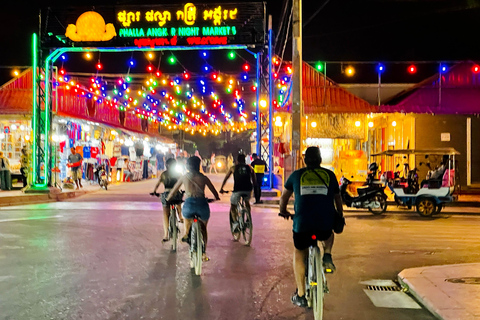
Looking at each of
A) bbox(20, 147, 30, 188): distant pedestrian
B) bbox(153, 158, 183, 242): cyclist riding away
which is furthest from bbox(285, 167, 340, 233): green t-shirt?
bbox(20, 147, 30, 188): distant pedestrian

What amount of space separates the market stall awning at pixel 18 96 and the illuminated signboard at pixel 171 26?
483 cm

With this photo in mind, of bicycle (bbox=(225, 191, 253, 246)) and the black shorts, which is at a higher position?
the black shorts

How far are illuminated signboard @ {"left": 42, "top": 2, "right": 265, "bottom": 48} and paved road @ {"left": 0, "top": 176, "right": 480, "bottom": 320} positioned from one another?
846cm

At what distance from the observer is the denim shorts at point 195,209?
7344mm

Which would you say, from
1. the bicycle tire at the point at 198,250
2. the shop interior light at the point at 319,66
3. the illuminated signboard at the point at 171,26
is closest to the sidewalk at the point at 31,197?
the illuminated signboard at the point at 171,26

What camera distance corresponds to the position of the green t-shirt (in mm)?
5098

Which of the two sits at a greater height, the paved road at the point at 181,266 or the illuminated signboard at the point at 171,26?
the illuminated signboard at the point at 171,26

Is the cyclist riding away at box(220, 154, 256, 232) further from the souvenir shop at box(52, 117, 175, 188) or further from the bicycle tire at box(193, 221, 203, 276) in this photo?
the souvenir shop at box(52, 117, 175, 188)

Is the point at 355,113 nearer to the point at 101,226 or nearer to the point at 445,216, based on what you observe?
the point at 445,216

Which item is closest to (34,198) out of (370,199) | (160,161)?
(370,199)

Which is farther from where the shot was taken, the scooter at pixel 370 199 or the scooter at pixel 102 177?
the scooter at pixel 102 177

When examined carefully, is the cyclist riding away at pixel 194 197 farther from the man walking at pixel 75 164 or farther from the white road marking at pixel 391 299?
the man walking at pixel 75 164

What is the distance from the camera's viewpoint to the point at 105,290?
6.38 meters

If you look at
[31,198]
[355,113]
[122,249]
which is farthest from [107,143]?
[122,249]
